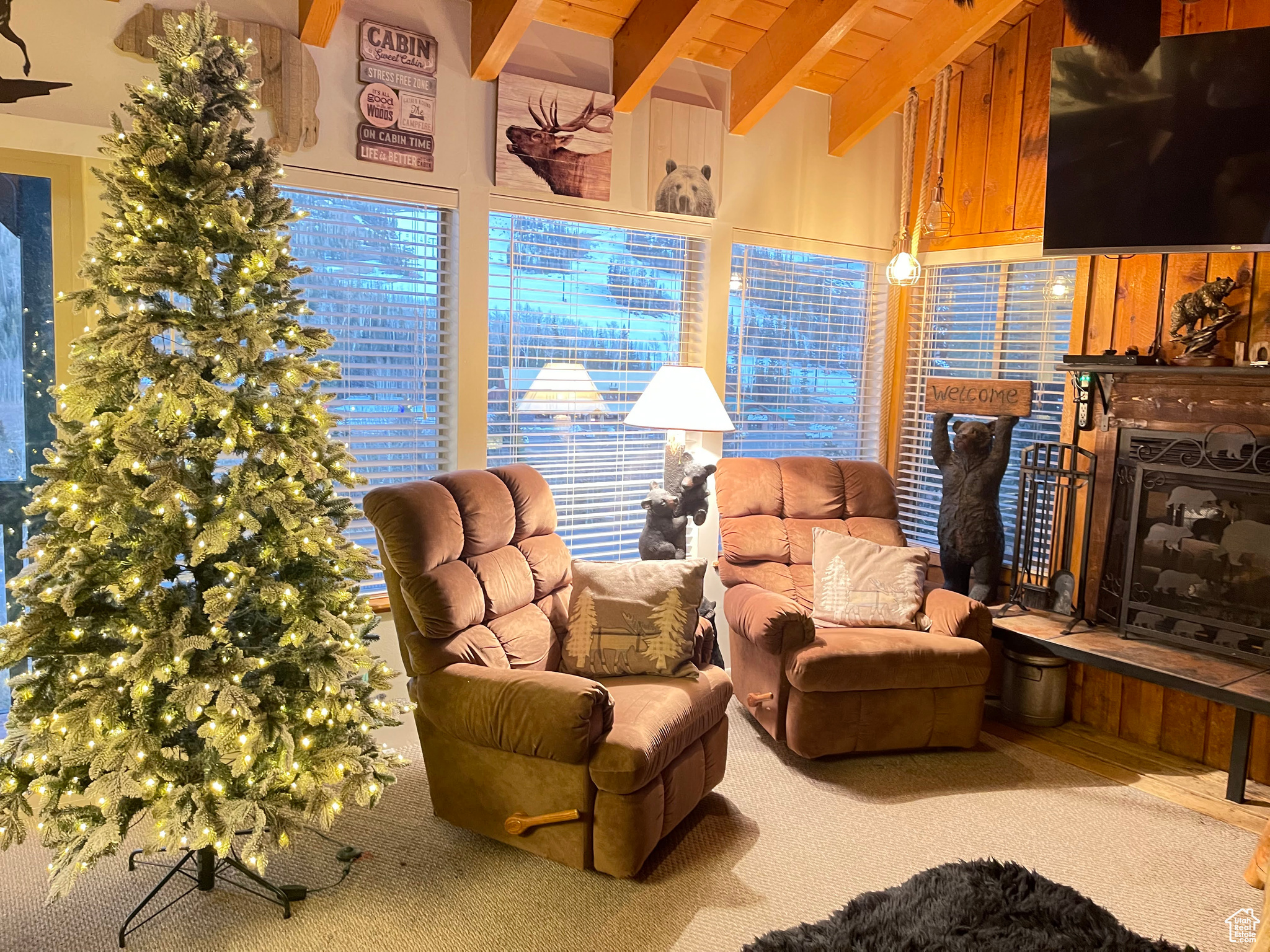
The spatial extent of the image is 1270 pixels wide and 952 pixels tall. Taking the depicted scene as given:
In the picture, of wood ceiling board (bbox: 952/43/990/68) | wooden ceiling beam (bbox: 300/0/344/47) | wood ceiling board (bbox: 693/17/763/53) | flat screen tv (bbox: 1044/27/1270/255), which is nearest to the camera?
wooden ceiling beam (bbox: 300/0/344/47)

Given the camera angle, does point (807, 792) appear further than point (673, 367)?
No

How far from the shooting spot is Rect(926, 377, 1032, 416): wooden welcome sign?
400cm

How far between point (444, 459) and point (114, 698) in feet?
5.77

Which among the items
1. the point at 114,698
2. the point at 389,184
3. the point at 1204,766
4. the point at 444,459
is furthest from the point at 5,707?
the point at 1204,766

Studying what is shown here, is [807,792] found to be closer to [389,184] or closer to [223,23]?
[389,184]

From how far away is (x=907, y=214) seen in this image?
490 centimetres

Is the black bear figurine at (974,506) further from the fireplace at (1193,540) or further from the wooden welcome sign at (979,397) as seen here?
the fireplace at (1193,540)

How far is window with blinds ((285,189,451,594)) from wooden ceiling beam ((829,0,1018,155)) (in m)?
2.19

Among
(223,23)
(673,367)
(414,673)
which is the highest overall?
(223,23)

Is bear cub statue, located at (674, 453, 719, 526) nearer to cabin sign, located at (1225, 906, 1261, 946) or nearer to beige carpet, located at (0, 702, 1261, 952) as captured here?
beige carpet, located at (0, 702, 1261, 952)

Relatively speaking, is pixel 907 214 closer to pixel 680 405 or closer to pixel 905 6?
pixel 905 6

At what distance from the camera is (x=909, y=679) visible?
340 centimetres

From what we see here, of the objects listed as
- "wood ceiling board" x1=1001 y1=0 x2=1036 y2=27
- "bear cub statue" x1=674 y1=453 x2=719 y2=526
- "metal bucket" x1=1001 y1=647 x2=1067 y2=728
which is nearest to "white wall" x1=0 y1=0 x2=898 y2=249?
"wood ceiling board" x1=1001 y1=0 x2=1036 y2=27

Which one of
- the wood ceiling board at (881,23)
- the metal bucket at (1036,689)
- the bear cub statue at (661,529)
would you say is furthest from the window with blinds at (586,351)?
the metal bucket at (1036,689)
